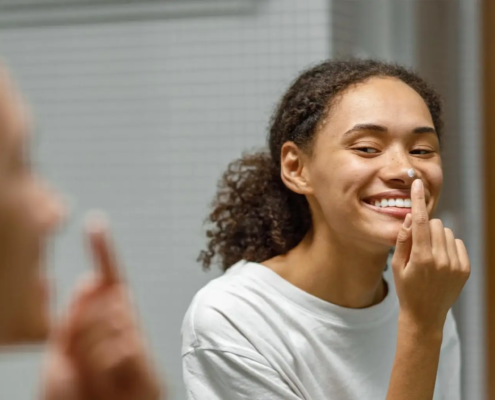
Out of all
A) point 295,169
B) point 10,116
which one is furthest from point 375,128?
point 10,116

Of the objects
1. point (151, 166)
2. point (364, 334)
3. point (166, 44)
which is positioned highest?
point (166, 44)

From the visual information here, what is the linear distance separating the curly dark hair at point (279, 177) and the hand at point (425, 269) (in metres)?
0.19

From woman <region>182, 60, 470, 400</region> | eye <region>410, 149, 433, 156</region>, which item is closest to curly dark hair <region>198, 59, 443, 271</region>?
woman <region>182, 60, 470, 400</region>

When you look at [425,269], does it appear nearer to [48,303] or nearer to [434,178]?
[434,178]

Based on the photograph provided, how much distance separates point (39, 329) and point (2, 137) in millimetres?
75

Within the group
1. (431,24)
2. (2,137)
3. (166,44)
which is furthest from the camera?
(166,44)

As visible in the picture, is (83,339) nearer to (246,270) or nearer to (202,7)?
(246,270)

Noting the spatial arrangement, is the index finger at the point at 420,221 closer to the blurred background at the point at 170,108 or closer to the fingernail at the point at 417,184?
the fingernail at the point at 417,184

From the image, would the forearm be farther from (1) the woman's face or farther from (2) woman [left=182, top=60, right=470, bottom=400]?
(1) the woman's face

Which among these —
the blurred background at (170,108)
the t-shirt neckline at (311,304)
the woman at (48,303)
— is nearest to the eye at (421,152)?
the t-shirt neckline at (311,304)

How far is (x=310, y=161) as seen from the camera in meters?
0.92

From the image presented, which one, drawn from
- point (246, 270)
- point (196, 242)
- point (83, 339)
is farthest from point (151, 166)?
point (83, 339)

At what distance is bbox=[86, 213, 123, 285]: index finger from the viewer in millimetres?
297

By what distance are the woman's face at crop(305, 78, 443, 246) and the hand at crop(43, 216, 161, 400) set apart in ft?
1.80
